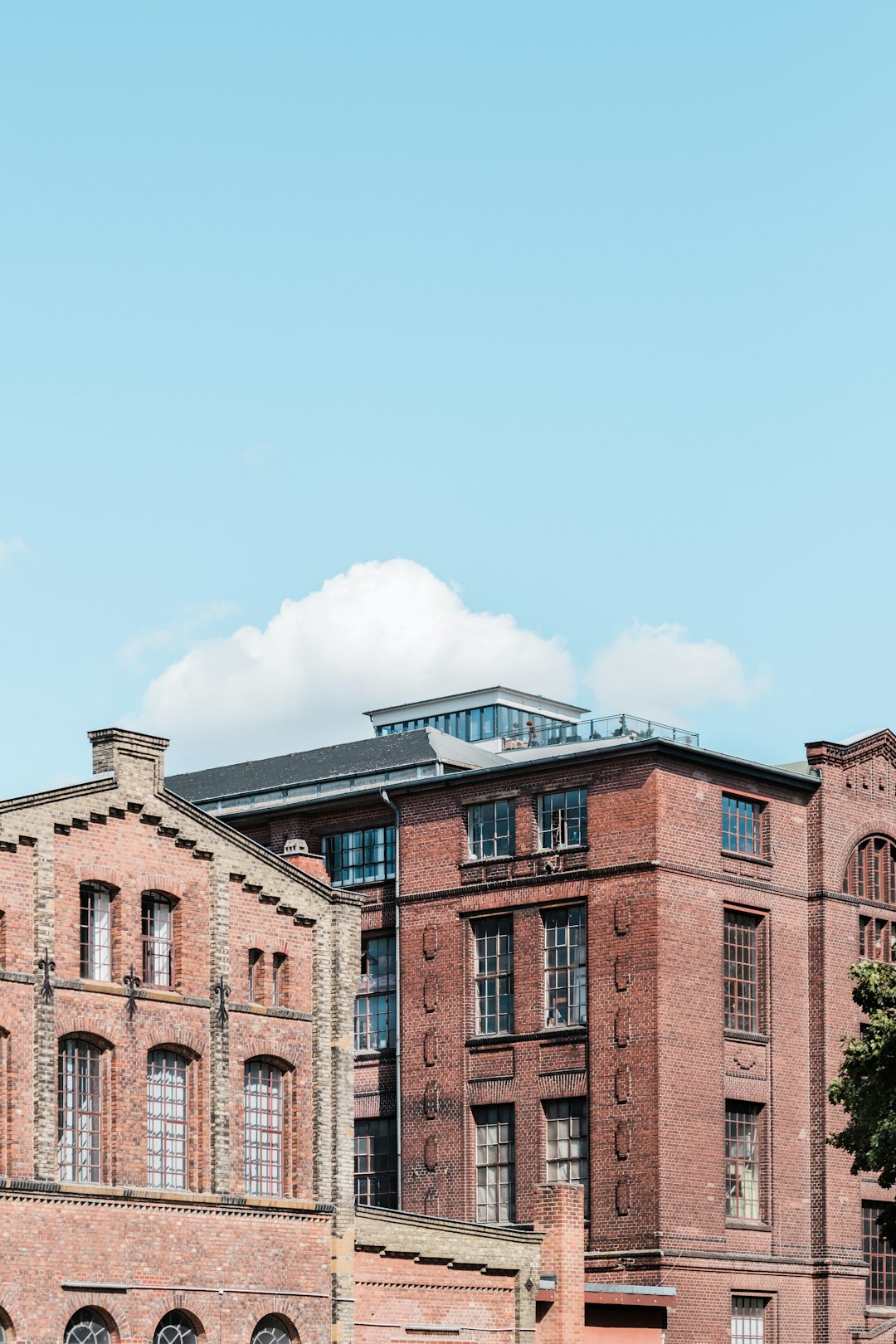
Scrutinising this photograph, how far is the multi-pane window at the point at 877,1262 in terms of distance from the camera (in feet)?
193

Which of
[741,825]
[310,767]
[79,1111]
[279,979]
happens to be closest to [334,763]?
[310,767]

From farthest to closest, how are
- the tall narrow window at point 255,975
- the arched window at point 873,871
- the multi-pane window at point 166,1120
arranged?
1. the arched window at point 873,871
2. the tall narrow window at point 255,975
3. the multi-pane window at point 166,1120

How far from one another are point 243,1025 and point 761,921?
1799 centimetres

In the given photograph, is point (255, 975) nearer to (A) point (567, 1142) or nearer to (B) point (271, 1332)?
(B) point (271, 1332)

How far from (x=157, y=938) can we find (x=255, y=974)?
8.49ft

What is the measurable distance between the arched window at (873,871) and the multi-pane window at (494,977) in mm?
9279

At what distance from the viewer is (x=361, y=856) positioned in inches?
2430

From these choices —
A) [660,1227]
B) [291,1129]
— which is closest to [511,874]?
[660,1227]

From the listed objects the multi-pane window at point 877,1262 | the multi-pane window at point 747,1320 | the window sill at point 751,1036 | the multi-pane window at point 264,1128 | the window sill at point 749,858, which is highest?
the window sill at point 749,858

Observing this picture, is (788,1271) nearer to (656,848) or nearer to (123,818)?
(656,848)

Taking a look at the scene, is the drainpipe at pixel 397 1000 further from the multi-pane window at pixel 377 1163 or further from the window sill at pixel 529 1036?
→ the window sill at pixel 529 1036

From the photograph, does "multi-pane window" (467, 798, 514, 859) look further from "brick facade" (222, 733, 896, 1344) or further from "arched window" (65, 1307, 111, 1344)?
"arched window" (65, 1307, 111, 1344)

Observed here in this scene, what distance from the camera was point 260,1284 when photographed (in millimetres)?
44000

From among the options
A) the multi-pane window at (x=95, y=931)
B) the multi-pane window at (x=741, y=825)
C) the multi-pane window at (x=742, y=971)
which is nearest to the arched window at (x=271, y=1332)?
the multi-pane window at (x=95, y=931)
